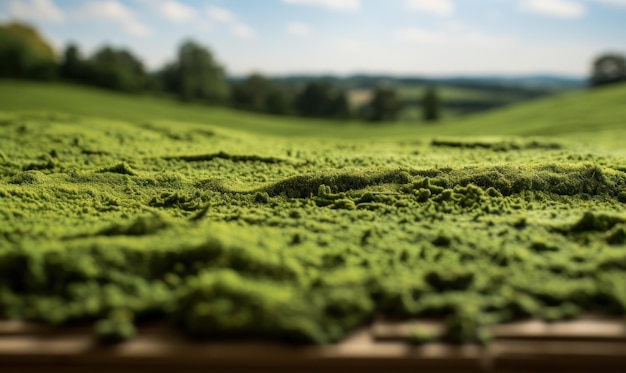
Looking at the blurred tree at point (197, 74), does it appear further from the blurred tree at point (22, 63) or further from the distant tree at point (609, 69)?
the distant tree at point (609, 69)

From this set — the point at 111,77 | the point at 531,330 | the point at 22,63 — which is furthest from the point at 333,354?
the point at 22,63

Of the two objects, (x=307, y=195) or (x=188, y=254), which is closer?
(x=188, y=254)

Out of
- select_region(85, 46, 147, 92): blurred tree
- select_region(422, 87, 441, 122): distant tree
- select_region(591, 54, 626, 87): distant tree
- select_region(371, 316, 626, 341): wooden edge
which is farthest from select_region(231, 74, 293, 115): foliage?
select_region(371, 316, 626, 341): wooden edge

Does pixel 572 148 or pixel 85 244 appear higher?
pixel 572 148

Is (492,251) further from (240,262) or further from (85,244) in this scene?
(85,244)

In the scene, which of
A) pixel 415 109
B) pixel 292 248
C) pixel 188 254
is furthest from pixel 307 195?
pixel 415 109
